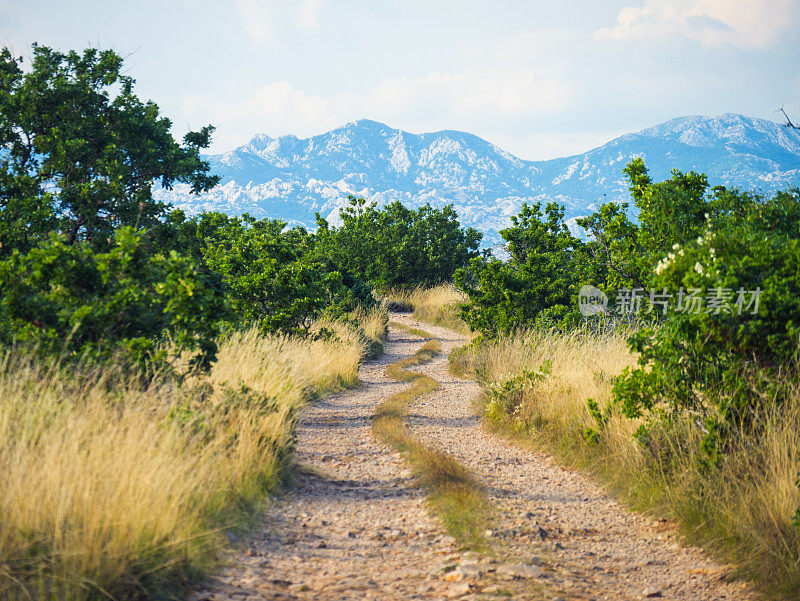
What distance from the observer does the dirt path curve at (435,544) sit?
371cm

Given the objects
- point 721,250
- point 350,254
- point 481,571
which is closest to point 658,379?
point 721,250

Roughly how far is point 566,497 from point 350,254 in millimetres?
25714

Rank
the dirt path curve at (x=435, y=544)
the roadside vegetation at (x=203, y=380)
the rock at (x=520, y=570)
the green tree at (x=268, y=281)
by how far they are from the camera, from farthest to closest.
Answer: the green tree at (x=268, y=281) → the rock at (x=520, y=570) → the dirt path curve at (x=435, y=544) → the roadside vegetation at (x=203, y=380)

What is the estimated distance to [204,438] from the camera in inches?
206

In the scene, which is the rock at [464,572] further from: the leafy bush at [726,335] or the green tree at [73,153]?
the green tree at [73,153]

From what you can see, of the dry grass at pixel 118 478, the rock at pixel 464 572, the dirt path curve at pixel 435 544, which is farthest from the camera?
the rock at pixel 464 572

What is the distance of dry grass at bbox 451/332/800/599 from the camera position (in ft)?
13.4

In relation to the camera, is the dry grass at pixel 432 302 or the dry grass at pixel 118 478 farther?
the dry grass at pixel 432 302

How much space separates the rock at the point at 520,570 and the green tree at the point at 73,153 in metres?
7.24

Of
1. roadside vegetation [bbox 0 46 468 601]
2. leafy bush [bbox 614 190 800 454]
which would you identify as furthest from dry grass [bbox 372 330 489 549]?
leafy bush [bbox 614 190 800 454]

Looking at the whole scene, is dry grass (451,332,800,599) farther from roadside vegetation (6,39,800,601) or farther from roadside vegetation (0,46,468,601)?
roadside vegetation (0,46,468,601)

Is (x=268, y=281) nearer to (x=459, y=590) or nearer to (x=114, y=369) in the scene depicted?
→ (x=114, y=369)

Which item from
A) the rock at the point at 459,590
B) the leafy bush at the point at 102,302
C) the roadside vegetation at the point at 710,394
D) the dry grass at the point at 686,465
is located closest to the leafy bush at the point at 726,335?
the roadside vegetation at the point at 710,394

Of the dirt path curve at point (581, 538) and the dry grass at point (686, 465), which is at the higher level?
the dry grass at point (686, 465)
